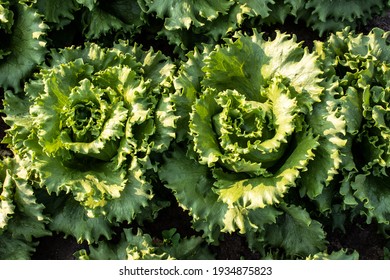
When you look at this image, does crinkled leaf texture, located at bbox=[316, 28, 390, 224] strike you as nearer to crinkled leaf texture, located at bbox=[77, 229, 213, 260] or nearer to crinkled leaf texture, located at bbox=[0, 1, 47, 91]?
crinkled leaf texture, located at bbox=[77, 229, 213, 260]

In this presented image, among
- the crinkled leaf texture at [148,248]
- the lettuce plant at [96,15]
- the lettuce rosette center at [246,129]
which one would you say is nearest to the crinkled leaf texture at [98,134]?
the crinkled leaf texture at [148,248]

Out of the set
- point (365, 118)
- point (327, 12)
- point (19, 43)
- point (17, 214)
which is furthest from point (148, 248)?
point (327, 12)

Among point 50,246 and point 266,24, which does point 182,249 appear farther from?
point 266,24

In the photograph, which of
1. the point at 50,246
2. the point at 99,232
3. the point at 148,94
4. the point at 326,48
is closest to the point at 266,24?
the point at 326,48

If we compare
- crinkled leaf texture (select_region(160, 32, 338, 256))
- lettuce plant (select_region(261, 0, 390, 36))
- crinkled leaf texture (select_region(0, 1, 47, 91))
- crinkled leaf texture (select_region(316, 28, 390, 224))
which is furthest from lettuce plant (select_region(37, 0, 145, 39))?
crinkled leaf texture (select_region(316, 28, 390, 224))

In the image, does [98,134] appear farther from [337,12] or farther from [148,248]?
[337,12]

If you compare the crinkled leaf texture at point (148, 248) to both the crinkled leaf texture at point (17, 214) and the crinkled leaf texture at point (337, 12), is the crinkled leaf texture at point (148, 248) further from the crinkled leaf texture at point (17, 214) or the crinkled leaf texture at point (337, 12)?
the crinkled leaf texture at point (337, 12)
